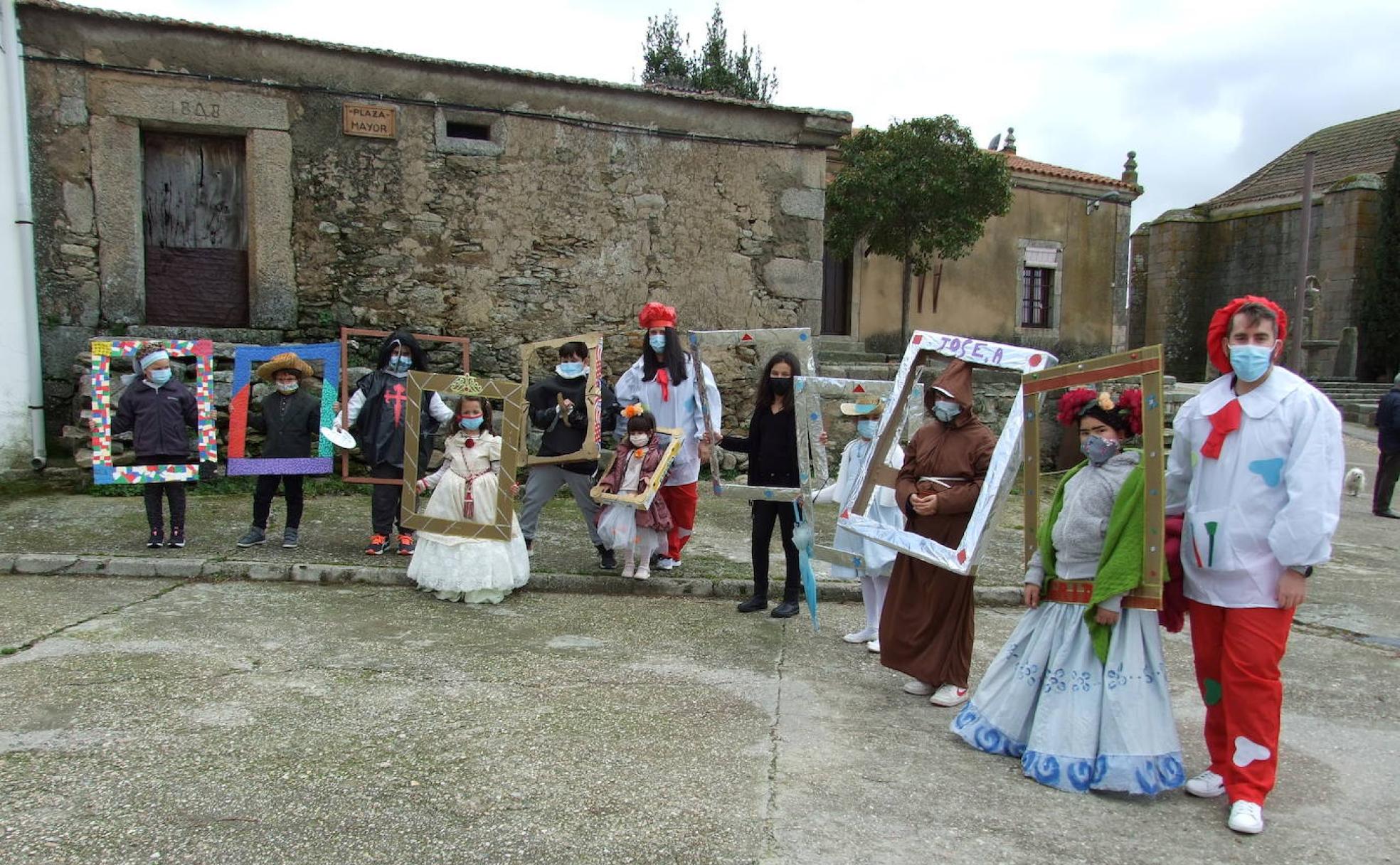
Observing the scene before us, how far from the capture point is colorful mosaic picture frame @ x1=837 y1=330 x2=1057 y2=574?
3.93 metres

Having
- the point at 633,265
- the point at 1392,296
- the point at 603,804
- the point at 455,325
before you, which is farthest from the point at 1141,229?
the point at 603,804

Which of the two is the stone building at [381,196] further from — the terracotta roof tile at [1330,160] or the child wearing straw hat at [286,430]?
the terracotta roof tile at [1330,160]

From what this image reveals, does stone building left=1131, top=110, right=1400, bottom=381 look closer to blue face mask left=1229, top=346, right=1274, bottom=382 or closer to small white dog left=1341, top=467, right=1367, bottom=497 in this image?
small white dog left=1341, top=467, right=1367, bottom=497

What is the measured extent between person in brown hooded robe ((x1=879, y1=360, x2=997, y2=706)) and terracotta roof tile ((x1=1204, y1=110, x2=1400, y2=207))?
27.6 m

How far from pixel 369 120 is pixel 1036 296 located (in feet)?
53.9

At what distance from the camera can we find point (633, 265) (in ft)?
36.4

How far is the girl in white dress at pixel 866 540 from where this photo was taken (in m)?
5.14

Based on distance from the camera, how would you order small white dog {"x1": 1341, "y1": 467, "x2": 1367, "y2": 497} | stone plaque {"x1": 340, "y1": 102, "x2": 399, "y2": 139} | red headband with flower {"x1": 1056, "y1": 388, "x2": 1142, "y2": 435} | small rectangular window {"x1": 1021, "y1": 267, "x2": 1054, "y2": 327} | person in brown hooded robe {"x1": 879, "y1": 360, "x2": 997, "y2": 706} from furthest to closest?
small rectangular window {"x1": 1021, "y1": 267, "x2": 1054, "y2": 327}
small white dog {"x1": 1341, "y1": 467, "x2": 1367, "y2": 497}
stone plaque {"x1": 340, "y1": 102, "x2": 399, "y2": 139}
person in brown hooded robe {"x1": 879, "y1": 360, "x2": 997, "y2": 706}
red headband with flower {"x1": 1056, "y1": 388, "x2": 1142, "y2": 435}

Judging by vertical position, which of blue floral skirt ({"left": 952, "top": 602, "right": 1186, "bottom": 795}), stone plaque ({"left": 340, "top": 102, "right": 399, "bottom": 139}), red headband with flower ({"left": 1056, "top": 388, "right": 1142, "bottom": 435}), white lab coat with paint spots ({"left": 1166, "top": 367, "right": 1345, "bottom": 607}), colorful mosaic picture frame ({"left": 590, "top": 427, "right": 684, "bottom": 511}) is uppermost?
stone plaque ({"left": 340, "top": 102, "right": 399, "bottom": 139})

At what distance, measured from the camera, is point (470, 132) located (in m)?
10.5

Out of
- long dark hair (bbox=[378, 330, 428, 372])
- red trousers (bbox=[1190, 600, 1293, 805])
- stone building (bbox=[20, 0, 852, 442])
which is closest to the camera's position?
red trousers (bbox=[1190, 600, 1293, 805])

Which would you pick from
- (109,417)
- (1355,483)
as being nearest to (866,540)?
(109,417)

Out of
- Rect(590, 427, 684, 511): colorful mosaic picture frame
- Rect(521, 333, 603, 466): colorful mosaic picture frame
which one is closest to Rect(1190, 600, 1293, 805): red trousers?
Rect(590, 427, 684, 511): colorful mosaic picture frame

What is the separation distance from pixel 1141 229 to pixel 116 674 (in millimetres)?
32194
